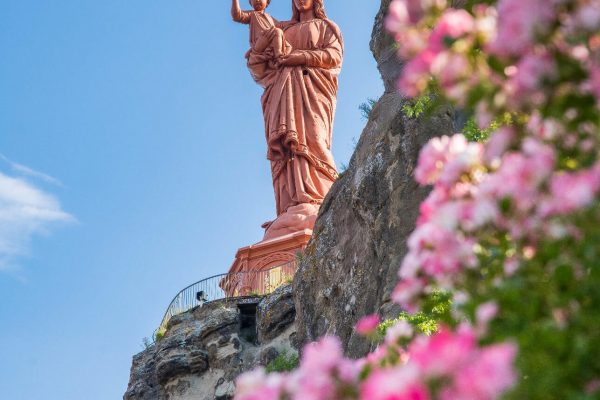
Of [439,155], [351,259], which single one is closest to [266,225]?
[351,259]

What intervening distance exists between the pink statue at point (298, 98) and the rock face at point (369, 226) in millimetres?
6288

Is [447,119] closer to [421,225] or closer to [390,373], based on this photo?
[421,225]

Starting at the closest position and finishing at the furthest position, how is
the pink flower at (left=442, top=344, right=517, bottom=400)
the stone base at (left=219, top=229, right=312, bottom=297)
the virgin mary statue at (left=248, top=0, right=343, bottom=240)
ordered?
the pink flower at (left=442, top=344, right=517, bottom=400) < the stone base at (left=219, top=229, right=312, bottom=297) < the virgin mary statue at (left=248, top=0, right=343, bottom=240)

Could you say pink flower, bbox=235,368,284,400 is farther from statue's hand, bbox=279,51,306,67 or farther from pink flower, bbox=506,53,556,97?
statue's hand, bbox=279,51,306,67

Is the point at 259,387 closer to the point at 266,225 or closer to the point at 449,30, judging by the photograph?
the point at 449,30

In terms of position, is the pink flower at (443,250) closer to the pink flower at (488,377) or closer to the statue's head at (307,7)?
the pink flower at (488,377)

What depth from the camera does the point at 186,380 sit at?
482 inches

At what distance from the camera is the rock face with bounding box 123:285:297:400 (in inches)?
468

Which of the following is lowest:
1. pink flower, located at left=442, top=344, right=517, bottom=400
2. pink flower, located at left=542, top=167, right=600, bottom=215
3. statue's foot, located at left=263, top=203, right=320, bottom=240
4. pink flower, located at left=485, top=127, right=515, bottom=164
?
pink flower, located at left=442, top=344, right=517, bottom=400

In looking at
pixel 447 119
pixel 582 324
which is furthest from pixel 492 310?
pixel 447 119

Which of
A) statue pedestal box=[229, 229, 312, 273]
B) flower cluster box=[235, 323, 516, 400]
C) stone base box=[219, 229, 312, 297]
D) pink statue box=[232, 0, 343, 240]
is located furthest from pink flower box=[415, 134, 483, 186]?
pink statue box=[232, 0, 343, 240]

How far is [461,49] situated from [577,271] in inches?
22.5

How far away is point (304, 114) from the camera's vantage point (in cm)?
1736

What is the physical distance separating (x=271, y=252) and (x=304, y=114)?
3508 mm
